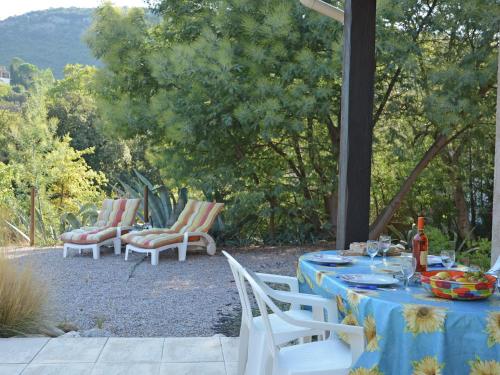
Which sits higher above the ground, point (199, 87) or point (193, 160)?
point (199, 87)

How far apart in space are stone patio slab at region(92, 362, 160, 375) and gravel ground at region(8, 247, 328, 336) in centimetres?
→ 109

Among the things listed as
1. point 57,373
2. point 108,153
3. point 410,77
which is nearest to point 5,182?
point 108,153

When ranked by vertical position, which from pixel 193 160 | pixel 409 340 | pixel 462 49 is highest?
pixel 462 49

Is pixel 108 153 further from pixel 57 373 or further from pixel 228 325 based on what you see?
pixel 57 373

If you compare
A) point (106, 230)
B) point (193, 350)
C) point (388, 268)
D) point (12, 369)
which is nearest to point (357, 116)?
point (388, 268)

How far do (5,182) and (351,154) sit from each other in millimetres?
13806

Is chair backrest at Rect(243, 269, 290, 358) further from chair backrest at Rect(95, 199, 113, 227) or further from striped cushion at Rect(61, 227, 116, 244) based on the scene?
chair backrest at Rect(95, 199, 113, 227)

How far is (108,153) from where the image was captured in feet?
65.2

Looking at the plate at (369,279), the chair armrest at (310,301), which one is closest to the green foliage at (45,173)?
the chair armrest at (310,301)

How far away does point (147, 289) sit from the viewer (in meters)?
6.74

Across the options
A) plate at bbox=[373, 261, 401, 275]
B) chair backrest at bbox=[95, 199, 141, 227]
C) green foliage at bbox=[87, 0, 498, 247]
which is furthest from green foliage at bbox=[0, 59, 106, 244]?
plate at bbox=[373, 261, 401, 275]

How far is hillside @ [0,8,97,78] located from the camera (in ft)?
129

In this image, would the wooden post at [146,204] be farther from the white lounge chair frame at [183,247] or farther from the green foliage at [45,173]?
the green foliage at [45,173]

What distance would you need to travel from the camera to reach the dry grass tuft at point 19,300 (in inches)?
173
